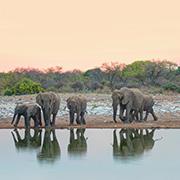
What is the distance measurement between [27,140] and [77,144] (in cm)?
233

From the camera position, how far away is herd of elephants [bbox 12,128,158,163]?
18.8 metres

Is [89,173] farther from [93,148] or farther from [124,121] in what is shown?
[124,121]

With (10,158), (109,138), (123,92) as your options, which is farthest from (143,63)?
(10,158)

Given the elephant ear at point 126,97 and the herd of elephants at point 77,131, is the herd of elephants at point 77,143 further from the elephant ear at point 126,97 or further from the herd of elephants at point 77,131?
the elephant ear at point 126,97

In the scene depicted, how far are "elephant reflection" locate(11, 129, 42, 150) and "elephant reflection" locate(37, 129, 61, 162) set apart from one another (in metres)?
0.28

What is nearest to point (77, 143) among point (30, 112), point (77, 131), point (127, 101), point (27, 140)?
point (27, 140)

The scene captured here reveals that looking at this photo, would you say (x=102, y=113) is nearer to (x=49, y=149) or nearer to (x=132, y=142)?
(x=132, y=142)

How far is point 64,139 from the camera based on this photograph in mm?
22781

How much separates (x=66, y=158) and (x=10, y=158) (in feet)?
5.06

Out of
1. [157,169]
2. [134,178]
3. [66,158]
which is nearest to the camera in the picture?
[134,178]

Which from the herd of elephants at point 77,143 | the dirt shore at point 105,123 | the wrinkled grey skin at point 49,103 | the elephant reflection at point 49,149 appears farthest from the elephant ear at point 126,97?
the elephant reflection at point 49,149

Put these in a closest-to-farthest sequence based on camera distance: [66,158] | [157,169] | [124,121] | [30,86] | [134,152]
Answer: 1. [157,169]
2. [66,158]
3. [134,152]
4. [124,121]
5. [30,86]

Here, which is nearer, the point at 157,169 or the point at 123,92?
the point at 157,169

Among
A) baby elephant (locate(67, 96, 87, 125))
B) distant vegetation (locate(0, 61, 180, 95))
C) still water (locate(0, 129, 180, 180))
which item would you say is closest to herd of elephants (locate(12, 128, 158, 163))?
still water (locate(0, 129, 180, 180))
